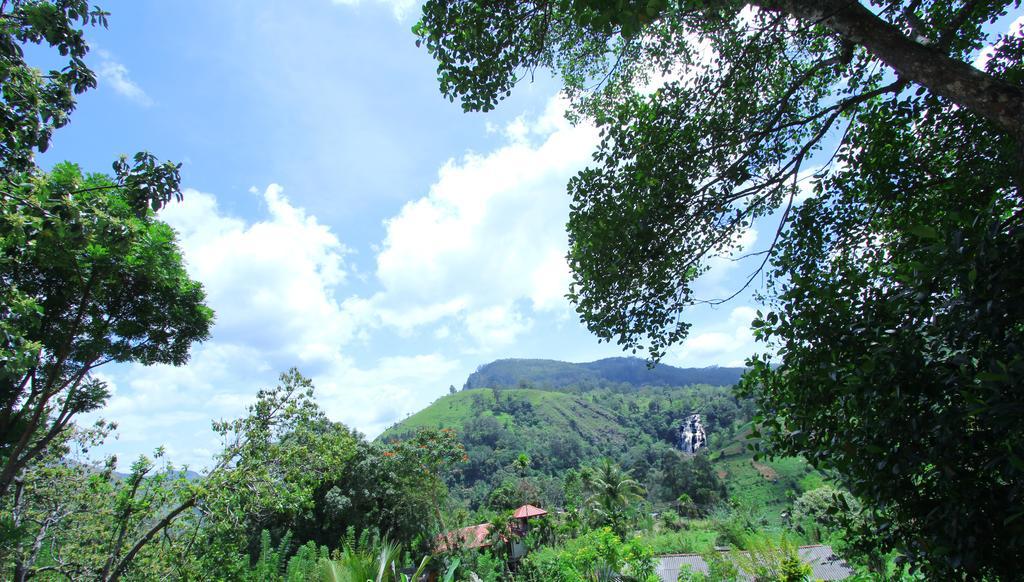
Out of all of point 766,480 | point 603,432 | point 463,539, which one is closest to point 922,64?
point 463,539

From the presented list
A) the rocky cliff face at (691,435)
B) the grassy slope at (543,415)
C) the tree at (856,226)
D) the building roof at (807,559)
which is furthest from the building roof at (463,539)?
the grassy slope at (543,415)

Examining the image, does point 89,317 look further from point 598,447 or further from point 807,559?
point 598,447

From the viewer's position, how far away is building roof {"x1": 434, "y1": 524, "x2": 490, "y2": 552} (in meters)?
18.5

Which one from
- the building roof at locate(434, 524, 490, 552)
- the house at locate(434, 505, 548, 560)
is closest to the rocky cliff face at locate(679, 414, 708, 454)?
the house at locate(434, 505, 548, 560)

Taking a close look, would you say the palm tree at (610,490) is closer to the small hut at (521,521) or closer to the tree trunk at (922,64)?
the small hut at (521,521)

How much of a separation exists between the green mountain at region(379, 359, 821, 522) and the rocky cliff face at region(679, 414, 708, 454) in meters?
2.25

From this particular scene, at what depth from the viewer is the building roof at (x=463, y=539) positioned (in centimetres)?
1853

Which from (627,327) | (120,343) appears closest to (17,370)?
(627,327)

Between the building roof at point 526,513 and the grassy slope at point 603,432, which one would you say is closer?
the building roof at point 526,513

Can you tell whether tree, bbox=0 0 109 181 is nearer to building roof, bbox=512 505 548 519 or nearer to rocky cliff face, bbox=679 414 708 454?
building roof, bbox=512 505 548 519

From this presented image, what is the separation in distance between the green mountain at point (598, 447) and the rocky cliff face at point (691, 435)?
225cm

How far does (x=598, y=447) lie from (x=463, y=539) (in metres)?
87.3

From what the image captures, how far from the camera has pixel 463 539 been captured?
18.7 m

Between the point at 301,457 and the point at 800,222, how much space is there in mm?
6580
